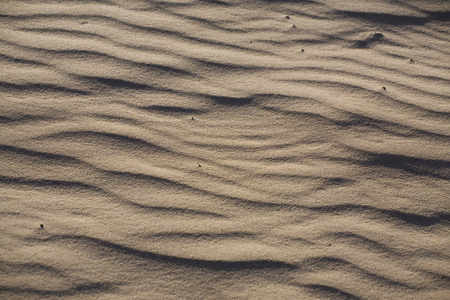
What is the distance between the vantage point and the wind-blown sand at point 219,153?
179 cm

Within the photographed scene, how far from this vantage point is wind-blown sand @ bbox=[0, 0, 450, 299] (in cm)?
179

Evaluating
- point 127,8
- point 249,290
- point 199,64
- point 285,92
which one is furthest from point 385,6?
point 249,290

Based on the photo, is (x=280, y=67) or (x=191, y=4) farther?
(x=191, y=4)

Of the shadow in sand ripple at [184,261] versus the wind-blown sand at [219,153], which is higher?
the wind-blown sand at [219,153]

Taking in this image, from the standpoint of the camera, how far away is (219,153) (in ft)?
7.32

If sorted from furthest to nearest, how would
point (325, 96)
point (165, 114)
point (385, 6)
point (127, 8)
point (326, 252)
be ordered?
point (385, 6) < point (127, 8) < point (325, 96) < point (165, 114) < point (326, 252)

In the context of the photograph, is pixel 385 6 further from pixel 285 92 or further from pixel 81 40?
pixel 81 40

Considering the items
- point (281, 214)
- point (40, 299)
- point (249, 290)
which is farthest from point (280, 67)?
point (40, 299)

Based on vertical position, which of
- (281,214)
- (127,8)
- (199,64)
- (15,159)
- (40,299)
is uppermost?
(127,8)

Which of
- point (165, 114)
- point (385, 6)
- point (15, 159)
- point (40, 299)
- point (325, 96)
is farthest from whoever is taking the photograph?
point (385, 6)

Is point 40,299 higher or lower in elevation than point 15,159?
lower

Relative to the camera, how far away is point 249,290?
5.74 feet

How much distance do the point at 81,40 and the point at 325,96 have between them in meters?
1.55

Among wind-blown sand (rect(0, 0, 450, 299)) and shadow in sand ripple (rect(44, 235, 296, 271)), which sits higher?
wind-blown sand (rect(0, 0, 450, 299))
